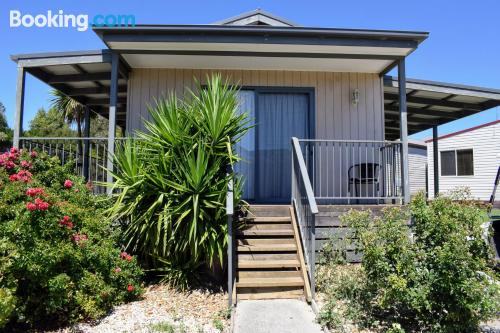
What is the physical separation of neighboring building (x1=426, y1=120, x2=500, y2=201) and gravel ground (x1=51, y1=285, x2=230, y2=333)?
1442 cm

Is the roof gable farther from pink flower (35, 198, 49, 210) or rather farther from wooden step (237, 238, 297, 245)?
pink flower (35, 198, 49, 210)

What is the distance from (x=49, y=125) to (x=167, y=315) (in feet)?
109

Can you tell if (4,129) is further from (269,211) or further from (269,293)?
(269,293)

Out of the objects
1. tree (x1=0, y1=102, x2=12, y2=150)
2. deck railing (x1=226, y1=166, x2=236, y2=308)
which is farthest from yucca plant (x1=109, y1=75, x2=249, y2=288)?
tree (x1=0, y1=102, x2=12, y2=150)

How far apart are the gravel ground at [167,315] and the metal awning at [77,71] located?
13.5 feet

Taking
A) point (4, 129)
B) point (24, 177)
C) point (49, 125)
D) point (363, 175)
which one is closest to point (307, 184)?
point (363, 175)

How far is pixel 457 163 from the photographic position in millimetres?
17969

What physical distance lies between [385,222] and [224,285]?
2.32 m

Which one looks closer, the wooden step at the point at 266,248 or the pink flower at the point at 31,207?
the pink flower at the point at 31,207

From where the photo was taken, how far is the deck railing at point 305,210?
463cm

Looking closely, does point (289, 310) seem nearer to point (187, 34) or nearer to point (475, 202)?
point (475, 202)

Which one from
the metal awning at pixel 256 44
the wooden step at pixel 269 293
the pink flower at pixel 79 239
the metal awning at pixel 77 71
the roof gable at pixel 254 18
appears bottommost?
the wooden step at pixel 269 293

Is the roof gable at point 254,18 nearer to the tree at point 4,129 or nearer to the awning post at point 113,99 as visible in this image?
the awning post at point 113,99

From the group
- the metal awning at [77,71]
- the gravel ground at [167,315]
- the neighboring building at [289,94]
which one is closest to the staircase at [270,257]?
the gravel ground at [167,315]
